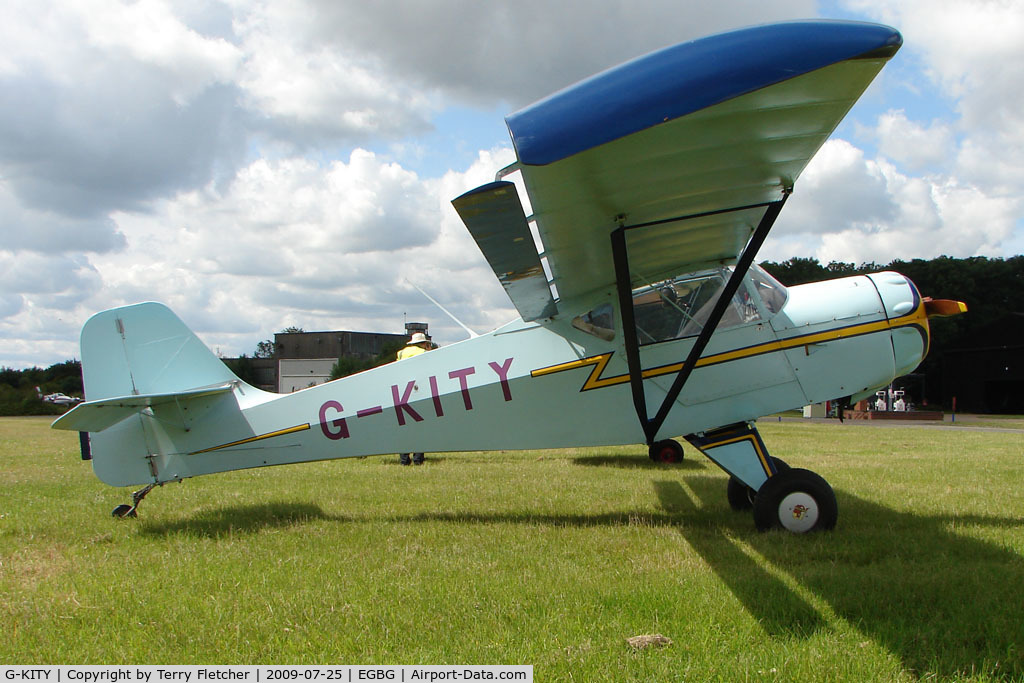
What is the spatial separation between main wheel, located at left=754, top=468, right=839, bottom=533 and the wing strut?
3.24ft

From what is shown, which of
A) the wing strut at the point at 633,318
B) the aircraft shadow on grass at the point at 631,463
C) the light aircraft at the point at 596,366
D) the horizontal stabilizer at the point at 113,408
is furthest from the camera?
the aircraft shadow on grass at the point at 631,463

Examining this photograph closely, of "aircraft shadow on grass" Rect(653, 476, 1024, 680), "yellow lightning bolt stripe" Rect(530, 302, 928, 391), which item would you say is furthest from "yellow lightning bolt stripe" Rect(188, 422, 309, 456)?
"aircraft shadow on grass" Rect(653, 476, 1024, 680)

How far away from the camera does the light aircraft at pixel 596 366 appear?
477cm

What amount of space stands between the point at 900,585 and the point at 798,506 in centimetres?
133

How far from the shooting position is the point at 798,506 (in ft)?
16.3

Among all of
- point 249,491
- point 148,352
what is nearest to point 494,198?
point 148,352

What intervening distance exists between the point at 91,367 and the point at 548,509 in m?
4.26

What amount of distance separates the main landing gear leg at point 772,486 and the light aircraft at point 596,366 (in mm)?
12

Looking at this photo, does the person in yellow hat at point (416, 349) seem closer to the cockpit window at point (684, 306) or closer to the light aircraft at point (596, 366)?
the light aircraft at point (596, 366)

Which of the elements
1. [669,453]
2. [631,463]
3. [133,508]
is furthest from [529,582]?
[631,463]

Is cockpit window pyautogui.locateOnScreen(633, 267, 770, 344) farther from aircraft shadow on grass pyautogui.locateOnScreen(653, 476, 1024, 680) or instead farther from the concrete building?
the concrete building

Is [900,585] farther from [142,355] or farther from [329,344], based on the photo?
[329,344]
